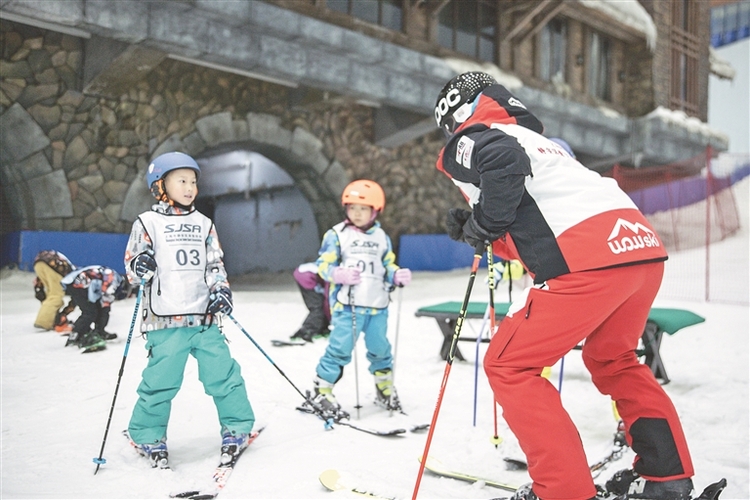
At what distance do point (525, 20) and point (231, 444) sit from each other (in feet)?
32.2

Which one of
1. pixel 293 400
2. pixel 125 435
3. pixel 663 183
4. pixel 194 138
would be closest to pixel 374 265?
pixel 293 400

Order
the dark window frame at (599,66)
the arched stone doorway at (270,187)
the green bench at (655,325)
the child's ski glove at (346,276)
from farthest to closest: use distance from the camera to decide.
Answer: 1. the dark window frame at (599,66)
2. the arched stone doorway at (270,187)
3. the green bench at (655,325)
4. the child's ski glove at (346,276)

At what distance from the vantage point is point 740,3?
2139 centimetres

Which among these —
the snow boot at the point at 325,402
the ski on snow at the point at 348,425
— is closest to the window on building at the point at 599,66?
the snow boot at the point at 325,402

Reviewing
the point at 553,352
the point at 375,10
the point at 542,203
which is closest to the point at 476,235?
the point at 542,203

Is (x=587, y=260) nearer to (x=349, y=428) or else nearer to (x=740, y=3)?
(x=349, y=428)

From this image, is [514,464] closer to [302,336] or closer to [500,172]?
[500,172]

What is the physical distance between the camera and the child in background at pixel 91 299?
2771mm

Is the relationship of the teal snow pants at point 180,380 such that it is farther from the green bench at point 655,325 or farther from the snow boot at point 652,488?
the green bench at point 655,325

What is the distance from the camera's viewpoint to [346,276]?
3242 mm

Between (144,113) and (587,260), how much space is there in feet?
11.9

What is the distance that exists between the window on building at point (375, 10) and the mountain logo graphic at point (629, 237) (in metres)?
7.04

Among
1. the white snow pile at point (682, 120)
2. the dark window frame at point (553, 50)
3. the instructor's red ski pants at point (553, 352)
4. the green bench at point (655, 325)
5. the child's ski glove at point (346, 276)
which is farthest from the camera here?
the white snow pile at point (682, 120)

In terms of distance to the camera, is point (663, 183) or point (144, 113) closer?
point (144, 113)
